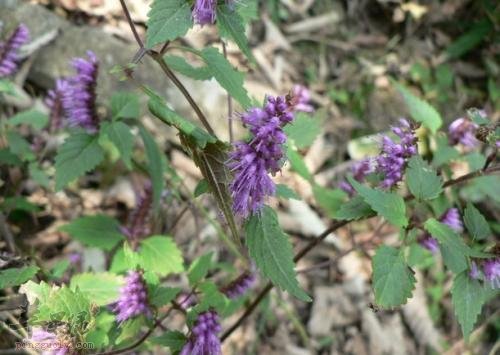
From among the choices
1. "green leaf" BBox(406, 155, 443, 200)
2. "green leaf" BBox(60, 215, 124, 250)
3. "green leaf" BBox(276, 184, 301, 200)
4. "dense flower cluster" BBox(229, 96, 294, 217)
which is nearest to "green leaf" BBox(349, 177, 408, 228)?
Answer: "green leaf" BBox(406, 155, 443, 200)

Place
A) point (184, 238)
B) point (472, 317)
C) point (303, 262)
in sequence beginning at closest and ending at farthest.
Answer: point (472, 317) < point (184, 238) < point (303, 262)

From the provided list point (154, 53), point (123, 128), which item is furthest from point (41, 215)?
point (154, 53)

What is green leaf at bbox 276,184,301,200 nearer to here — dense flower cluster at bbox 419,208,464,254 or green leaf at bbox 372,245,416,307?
green leaf at bbox 372,245,416,307

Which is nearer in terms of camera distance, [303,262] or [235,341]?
[235,341]

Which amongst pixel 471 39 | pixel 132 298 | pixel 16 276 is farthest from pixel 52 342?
pixel 471 39

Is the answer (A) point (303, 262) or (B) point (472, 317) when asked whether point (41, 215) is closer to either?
(A) point (303, 262)

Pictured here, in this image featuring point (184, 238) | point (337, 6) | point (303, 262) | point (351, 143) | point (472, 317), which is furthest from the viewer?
point (337, 6)
